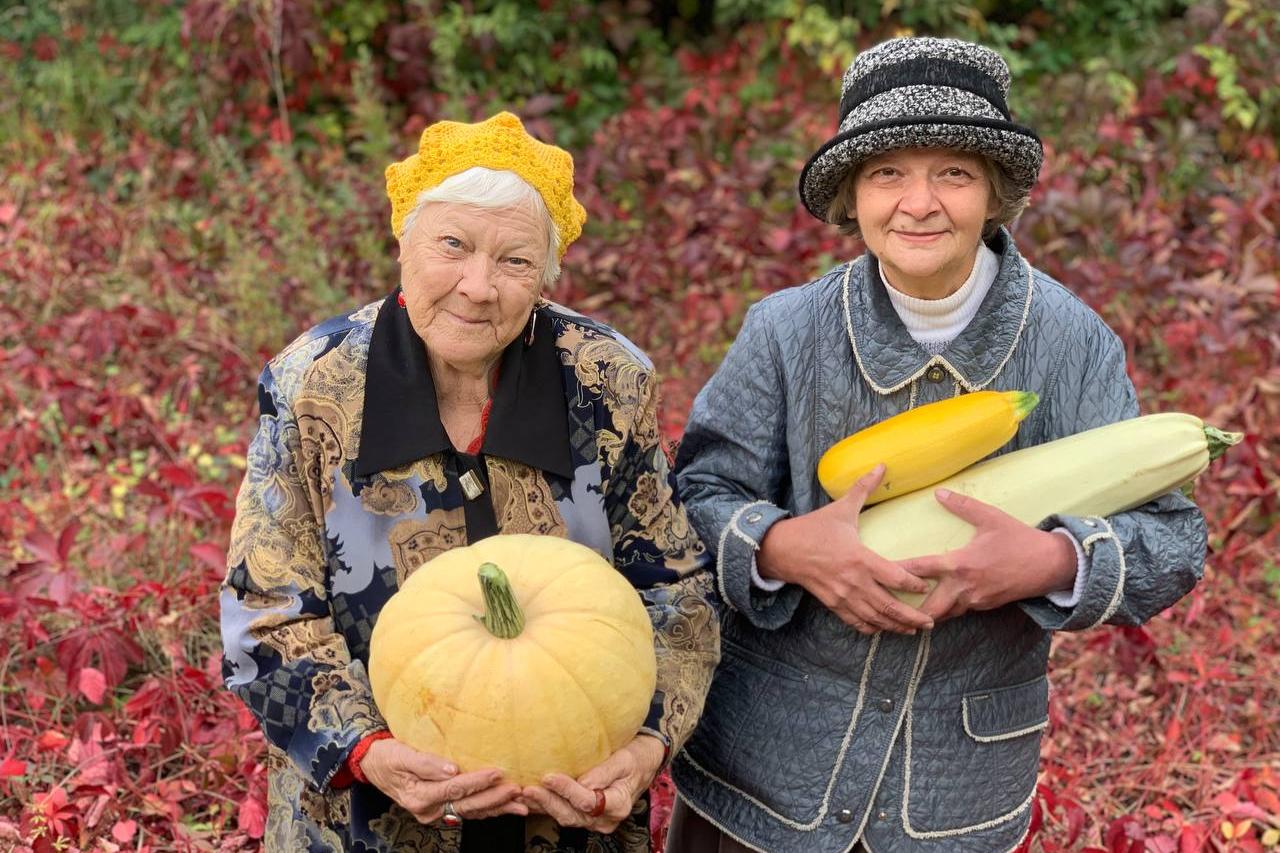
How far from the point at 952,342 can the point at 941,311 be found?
59mm

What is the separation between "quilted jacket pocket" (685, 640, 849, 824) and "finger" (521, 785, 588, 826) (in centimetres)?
52

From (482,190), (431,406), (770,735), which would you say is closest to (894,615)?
(770,735)

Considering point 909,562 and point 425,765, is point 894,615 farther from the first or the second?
point 425,765

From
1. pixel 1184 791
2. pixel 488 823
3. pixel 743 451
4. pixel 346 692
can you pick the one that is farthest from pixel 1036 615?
pixel 1184 791

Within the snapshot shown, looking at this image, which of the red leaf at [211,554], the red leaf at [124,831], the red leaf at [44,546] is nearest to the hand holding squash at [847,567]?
the red leaf at [124,831]

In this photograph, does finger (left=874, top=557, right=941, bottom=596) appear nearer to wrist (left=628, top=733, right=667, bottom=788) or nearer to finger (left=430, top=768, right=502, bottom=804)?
wrist (left=628, top=733, right=667, bottom=788)

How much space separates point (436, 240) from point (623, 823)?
112 centimetres

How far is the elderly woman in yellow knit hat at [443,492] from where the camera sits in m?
2.30

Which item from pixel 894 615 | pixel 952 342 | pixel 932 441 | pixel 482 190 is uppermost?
pixel 482 190

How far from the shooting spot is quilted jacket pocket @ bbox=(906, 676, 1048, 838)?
2543 mm

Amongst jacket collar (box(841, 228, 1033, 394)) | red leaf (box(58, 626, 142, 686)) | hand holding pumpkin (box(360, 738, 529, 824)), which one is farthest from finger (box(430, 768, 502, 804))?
red leaf (box(58, 626, 142, 686))

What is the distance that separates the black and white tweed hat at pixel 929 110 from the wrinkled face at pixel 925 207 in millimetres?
38

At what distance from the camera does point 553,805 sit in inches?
86.0

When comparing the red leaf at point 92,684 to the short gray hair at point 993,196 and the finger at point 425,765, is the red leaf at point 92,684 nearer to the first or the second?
the finger at point 425,765
